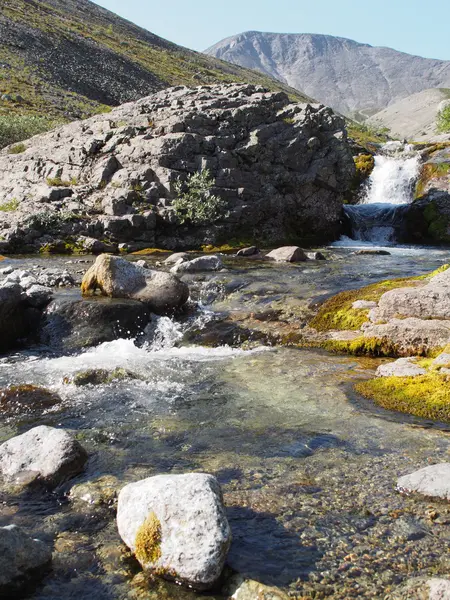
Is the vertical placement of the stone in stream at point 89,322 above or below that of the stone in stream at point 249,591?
below

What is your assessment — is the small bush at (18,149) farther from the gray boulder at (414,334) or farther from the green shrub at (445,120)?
the green shrub at (445,120)

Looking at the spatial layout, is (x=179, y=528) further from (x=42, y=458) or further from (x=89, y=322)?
(x=89, y=322)

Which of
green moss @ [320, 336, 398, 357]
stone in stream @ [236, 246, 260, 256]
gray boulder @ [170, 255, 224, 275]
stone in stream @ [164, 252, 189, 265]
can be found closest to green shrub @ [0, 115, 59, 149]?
stone in stream @ [164, 252, 189, 265]

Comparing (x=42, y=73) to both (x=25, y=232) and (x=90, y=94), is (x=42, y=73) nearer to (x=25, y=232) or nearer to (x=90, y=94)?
(x=90, y=94)

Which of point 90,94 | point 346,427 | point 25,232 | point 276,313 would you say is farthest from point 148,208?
point 90,94

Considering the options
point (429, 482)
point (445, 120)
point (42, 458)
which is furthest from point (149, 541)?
point (445, 120)

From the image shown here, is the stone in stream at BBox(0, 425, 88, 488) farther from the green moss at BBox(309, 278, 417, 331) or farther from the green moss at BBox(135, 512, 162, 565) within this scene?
the green moss at BBox(309, 278, 417, 331)

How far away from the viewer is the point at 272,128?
3759cm

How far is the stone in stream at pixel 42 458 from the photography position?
680cm

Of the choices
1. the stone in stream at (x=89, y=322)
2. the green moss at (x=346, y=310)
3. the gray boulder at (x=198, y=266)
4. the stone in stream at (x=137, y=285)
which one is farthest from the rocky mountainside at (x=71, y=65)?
the green moss at (x=346, y=310)

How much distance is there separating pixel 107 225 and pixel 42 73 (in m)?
68.0

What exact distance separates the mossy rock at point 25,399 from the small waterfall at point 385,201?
33.5 metres

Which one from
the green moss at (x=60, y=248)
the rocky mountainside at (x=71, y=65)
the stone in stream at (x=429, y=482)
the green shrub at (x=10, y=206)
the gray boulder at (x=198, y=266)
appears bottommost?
the green moss at (x=60, y=248)

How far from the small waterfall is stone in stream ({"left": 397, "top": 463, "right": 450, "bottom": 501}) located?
1366 inches
